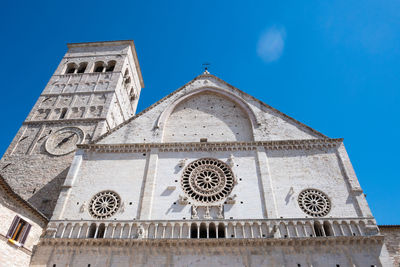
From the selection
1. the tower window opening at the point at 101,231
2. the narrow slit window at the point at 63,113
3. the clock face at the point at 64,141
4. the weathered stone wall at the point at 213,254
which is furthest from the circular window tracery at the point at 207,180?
the narrow slit window at the point at 63,113

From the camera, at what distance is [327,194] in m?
13.3

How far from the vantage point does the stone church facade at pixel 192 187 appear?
11445mm

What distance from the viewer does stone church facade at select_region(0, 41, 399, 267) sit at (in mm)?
11445

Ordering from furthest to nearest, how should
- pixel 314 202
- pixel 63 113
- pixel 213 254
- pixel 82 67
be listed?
1. pixel 82 67
2. pixel 63 113
3. pixel 314 202
4. pixel 213 254

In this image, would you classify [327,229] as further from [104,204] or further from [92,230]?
[92,230]

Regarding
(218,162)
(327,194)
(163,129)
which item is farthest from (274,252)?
(163,129)

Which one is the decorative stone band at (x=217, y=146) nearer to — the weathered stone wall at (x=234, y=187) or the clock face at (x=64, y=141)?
the weathered stone wall at (x=234, y=187)

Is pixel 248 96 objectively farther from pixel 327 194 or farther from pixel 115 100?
pixel 115 100

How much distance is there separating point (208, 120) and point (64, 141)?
9.16 m

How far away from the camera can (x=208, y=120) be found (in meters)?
17.5

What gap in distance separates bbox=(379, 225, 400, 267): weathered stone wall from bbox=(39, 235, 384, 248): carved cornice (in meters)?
1.18

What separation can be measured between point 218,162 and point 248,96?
17.8ft

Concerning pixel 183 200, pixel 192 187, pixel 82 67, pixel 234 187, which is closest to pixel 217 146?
pixel 234 187

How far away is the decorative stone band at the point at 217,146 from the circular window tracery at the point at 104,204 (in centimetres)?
270
